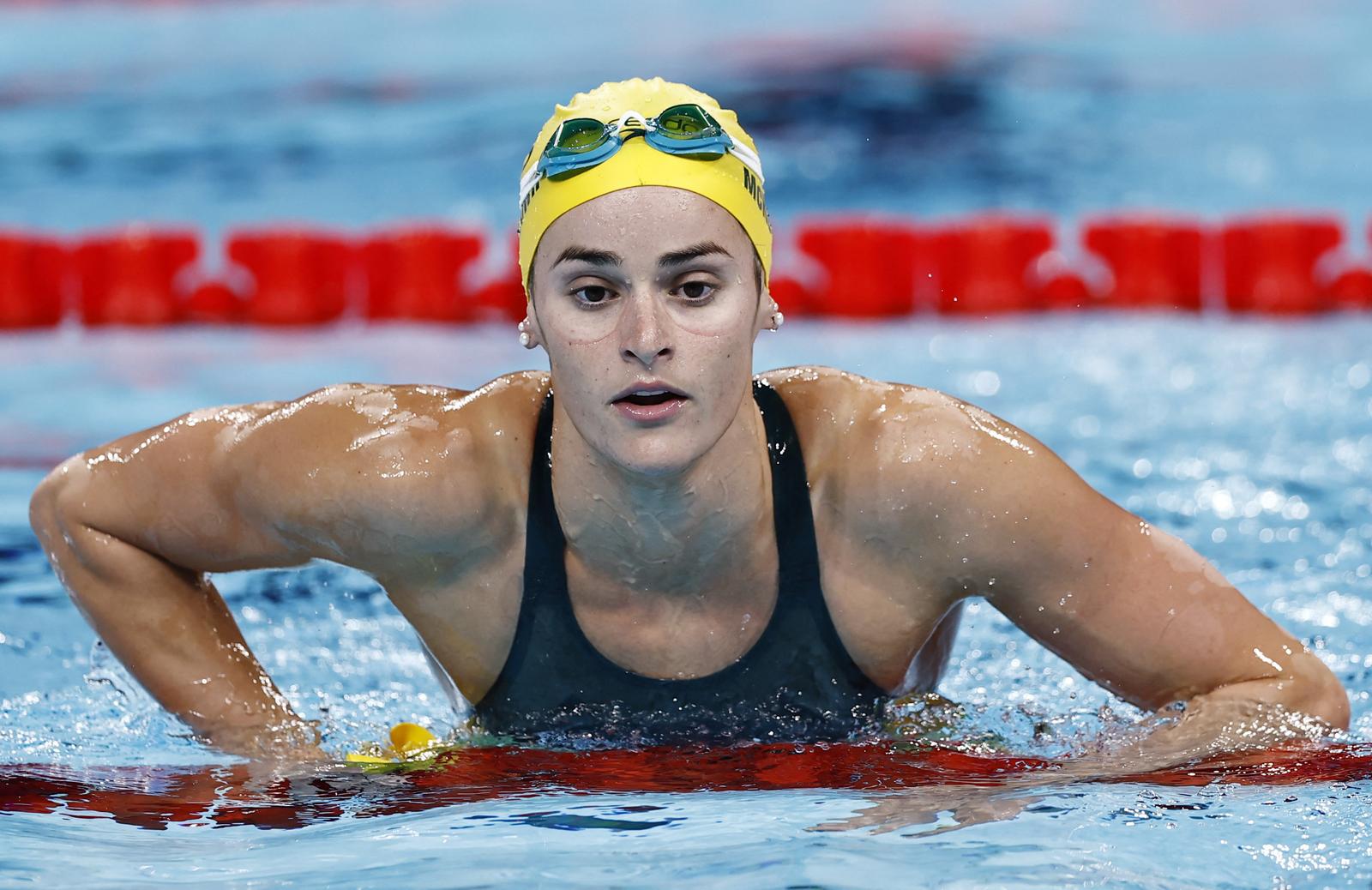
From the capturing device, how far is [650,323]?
221 cm

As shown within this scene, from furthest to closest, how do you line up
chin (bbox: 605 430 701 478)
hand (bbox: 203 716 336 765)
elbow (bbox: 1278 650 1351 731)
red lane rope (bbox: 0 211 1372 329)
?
red lane rope (bbox: 0 211 1372 329) → hand (bbox: 203 716 336 765) → elbow (bbox: 1278 650 1351 731) → chin (bbox: 605 430 701 478)

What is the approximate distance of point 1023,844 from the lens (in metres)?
2.13

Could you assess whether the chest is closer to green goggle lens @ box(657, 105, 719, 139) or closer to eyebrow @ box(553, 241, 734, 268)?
eyebrow @ box(553, 241, 734, 268)

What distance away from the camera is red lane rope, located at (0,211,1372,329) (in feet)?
24.6

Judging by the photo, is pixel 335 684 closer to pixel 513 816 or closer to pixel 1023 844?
pixel 513 816

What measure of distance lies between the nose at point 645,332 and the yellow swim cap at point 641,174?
17 centimetres

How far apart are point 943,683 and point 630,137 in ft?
5.55

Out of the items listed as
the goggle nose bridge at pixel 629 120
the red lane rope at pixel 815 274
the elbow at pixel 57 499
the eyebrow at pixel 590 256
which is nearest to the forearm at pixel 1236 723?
the eyebrow at pixel 590 256

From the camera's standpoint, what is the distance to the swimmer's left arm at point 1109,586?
2.41 metres

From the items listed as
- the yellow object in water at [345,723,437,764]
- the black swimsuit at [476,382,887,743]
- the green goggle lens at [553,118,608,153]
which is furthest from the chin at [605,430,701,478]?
the yellow object in water at [345,723,437,764]

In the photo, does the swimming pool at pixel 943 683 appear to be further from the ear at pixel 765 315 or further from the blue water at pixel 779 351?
the ear at pixel 765 315

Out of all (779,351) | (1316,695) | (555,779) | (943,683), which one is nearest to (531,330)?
(555,779)

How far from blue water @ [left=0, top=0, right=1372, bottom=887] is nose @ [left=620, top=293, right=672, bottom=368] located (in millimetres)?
604

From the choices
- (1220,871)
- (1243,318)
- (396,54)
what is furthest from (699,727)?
(396,54)
